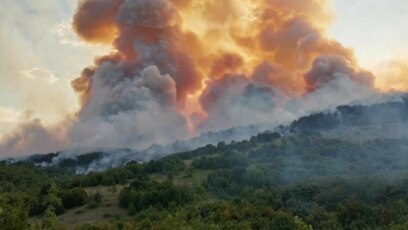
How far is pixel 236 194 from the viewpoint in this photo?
11731cm

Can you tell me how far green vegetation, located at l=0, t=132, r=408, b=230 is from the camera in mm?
75075

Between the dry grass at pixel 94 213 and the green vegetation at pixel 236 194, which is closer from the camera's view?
the green vegetation at pixel 236 194

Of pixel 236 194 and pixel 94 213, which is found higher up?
pixel 94 213

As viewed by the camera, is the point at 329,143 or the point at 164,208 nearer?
the point at 164,208

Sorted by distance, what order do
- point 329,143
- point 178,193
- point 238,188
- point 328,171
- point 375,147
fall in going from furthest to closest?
point 329,143, point 375,147, point 328,171, point 238,188, point 178,193

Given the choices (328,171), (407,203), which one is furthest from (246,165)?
(407,203)

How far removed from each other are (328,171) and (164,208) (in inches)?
2322

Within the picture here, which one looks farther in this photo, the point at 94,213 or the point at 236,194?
the point at 236,194

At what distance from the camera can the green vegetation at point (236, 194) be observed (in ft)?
246

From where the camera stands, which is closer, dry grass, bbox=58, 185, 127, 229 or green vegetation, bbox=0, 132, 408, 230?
green vegetation, bbox=0, 132, 408, 230

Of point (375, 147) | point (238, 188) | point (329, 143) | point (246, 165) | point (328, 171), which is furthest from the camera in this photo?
point (329, 143)

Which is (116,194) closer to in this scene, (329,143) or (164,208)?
(164,208)

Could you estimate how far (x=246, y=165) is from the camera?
145125 millimetres

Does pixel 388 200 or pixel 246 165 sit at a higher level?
pixel 246 165
